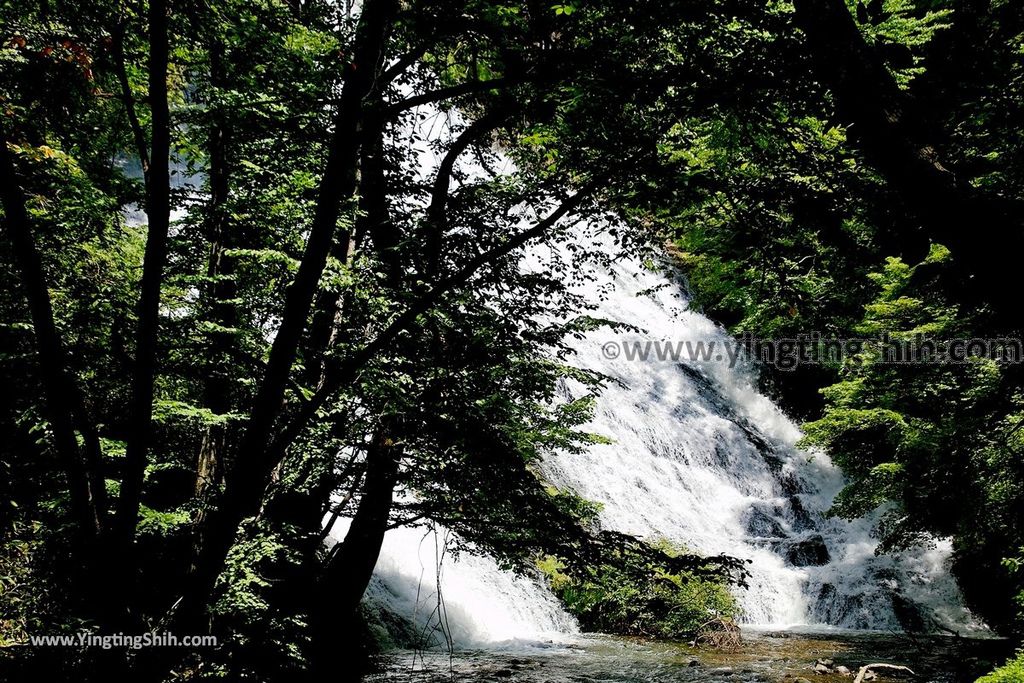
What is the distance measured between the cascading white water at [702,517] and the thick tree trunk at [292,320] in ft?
25.6

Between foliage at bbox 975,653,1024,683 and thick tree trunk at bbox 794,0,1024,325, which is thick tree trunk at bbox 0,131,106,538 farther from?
foliage at bbox 975,653,1024,683

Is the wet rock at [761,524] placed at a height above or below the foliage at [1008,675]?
above

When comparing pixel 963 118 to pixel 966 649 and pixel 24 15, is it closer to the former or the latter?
pixel 24 15

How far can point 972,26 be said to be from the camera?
2.55 metres

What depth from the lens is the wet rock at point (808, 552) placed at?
14211mm

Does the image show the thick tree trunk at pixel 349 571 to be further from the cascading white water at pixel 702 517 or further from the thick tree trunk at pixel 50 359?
the thick tree trunk at pixel 50 359

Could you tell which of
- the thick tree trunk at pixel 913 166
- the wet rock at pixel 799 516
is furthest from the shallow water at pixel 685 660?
the thick tree trunk at pixel 913 166

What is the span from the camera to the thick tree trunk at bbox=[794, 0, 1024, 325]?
4.67 feet

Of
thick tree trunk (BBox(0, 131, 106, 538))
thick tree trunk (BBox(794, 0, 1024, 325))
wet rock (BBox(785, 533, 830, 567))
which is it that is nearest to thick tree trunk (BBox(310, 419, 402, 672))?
thick tree trunk (BBox(0, 131, 106, 538))

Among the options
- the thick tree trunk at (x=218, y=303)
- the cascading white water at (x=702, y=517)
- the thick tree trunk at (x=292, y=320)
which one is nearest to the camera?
the thick tree trunk at (x=292, y=320)

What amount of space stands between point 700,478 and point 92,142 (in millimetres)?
14817

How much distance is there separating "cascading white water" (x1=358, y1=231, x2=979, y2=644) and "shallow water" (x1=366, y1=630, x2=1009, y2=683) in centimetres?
88

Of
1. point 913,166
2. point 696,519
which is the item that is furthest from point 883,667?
point 913,166

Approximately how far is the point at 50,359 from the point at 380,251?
12.1 ft
